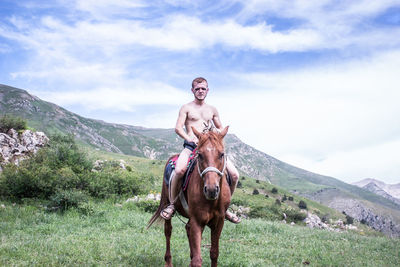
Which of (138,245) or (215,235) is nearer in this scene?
(215,235)

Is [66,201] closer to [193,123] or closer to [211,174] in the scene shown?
[193,123]

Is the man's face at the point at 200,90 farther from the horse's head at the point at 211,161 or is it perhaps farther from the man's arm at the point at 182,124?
the horse's head at the point at 211,161

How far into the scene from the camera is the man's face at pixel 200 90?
6262 mm

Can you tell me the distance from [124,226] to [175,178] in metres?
7.08

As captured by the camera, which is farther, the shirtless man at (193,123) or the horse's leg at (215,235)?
the shirtless man at (193,123)

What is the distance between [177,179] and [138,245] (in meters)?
3.86

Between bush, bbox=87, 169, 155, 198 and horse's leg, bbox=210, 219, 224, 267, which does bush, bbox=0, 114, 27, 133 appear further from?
horse's leg, bbox=210, 219, 224, 267

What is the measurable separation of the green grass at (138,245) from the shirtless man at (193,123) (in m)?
2.03

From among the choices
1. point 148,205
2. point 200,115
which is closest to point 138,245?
point 200,115

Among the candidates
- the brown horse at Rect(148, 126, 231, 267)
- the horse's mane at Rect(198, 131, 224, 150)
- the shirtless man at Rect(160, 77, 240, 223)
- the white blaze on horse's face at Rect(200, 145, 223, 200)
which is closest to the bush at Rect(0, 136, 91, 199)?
the shirtless man at Rect(160, 77, 240, 223)

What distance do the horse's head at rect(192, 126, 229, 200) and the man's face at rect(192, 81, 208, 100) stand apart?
1624 millimetres

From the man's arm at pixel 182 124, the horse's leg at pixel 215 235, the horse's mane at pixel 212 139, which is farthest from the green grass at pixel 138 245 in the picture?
the horse's mane at pixel 212 139

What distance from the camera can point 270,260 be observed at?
767 centimetres

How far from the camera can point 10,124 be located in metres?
24.1
